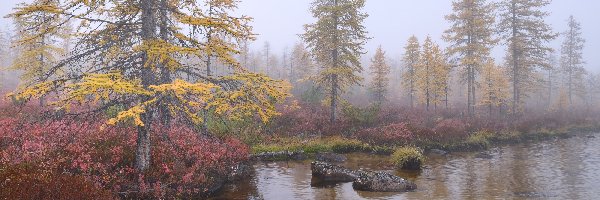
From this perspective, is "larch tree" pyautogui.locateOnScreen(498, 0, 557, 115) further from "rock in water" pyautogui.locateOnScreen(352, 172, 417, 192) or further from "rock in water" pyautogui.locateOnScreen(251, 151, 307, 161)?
"rock in water" pyautogui.locateOnScreen(352, 172, 417, 192)

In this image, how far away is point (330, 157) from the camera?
71.4 ft

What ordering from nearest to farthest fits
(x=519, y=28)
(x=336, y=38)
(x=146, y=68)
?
(x=146, y=68) → (x=336, y=38) → (x=519, y=28)

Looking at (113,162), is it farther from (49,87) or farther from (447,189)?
(447,189)

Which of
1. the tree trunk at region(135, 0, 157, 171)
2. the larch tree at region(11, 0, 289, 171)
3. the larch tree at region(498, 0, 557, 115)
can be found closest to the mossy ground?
the tree trunk at region(135, 0, 157, 171)

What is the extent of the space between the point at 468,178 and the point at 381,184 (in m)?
4.95

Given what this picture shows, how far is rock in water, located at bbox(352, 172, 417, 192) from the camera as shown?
49.6ft

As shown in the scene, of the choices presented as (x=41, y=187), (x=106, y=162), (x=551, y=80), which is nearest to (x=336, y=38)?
(x=106, y=162)

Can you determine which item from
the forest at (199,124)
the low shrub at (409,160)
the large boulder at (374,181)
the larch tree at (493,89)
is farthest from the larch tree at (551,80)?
the large boulder at (374,181)

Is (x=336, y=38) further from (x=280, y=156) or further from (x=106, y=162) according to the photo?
(x=106, y=162)

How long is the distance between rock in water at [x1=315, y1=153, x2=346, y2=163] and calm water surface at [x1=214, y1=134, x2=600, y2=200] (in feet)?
1.74

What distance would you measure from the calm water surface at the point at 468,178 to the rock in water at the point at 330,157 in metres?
0.53

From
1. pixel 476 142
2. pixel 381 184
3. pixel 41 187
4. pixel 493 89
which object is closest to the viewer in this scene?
pixel 41 187

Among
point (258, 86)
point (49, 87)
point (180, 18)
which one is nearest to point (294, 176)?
point (258, 86)

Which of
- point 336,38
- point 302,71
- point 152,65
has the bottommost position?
point 152,65
